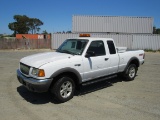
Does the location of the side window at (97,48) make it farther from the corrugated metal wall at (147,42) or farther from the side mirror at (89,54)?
the corrugated metal wall at (147,42)

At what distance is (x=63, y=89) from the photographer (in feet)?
18.3

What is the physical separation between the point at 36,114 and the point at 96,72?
247 cm

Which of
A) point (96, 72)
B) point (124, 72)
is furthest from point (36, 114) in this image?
point (124, 72)

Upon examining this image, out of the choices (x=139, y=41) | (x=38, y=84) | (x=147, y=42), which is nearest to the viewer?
(x=38, y=84)

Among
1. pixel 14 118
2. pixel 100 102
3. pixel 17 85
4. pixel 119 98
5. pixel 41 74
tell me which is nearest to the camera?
pixel 14 118

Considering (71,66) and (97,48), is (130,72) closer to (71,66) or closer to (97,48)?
(97,48)

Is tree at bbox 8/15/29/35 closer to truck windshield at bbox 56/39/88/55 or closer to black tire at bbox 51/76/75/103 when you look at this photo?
truck windshield at bbox 56/39/88/55

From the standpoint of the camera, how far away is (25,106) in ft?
17.1

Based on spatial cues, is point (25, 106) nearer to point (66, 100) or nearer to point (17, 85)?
point (66, 100)

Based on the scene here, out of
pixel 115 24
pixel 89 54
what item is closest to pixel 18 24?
pixel 115 24

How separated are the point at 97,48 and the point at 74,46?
0.79 m

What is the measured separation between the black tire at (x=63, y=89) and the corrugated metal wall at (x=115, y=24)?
23.9m

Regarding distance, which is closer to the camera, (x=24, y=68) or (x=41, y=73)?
(x=41, y=73)

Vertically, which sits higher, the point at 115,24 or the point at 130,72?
the point at 115,24
